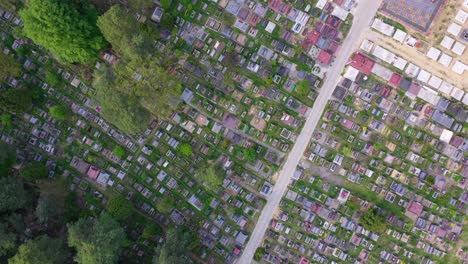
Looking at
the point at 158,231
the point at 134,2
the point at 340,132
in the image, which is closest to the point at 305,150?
the point at 340,132

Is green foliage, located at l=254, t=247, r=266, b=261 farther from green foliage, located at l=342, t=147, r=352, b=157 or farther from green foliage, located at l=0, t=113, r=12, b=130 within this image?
green foliage, located at l=0, t=113, r=12, b=130

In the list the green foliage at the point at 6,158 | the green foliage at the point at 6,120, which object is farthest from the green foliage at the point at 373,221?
the green foliage at the point at 6,120

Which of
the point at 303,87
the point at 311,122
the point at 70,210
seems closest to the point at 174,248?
the point at 70,210

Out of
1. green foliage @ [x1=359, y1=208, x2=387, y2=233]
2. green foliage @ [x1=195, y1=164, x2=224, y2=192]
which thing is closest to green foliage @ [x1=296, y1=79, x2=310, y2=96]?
green foliage @ [x1=195, y1=164, x2=224, y2=192]

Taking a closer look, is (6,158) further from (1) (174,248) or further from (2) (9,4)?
(1) (174,248)

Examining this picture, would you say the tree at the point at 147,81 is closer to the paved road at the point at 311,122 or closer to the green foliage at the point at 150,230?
the green foliage at the point at 150,230
